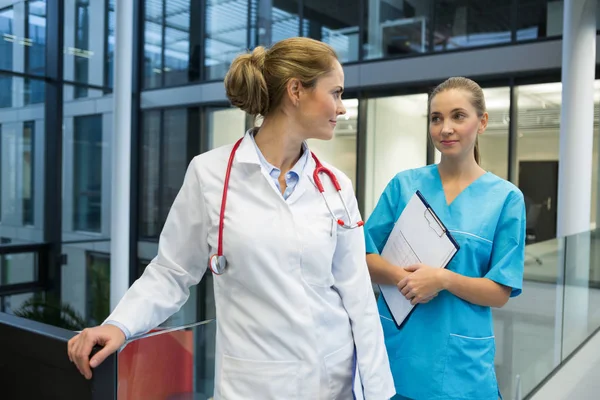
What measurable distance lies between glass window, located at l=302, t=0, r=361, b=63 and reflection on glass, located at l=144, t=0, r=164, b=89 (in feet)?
9.79

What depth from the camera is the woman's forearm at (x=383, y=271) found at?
1.51 metres

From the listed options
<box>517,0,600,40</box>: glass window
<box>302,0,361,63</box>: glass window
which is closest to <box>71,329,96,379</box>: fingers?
<box>517,0,600,40</box>: glass window

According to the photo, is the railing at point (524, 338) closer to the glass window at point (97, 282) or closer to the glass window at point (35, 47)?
the glass window at point (97, 282)

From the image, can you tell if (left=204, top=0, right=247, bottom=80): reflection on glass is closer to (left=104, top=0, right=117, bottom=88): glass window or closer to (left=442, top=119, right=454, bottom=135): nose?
(left=104, top=0, right=117, bottom=88): glass window

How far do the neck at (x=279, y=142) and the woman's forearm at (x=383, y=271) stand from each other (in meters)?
0.41

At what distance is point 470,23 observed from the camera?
732cm

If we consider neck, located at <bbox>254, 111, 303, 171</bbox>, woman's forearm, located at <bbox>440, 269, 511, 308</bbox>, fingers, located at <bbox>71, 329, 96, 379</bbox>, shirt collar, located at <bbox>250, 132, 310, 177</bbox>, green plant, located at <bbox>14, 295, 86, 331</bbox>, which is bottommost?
green plant, located at <bbox>14, 295, 86, 331</bbox>

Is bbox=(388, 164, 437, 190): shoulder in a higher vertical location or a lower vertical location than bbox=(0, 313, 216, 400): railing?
higher

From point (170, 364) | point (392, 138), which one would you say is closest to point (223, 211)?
point (170, 364)

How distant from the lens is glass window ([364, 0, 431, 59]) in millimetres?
7680

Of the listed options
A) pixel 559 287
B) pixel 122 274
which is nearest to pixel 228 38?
pixel 122 274

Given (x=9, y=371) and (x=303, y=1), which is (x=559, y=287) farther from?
(x=303, y=1)

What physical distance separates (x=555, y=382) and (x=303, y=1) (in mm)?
6542

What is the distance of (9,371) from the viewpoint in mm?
1495
